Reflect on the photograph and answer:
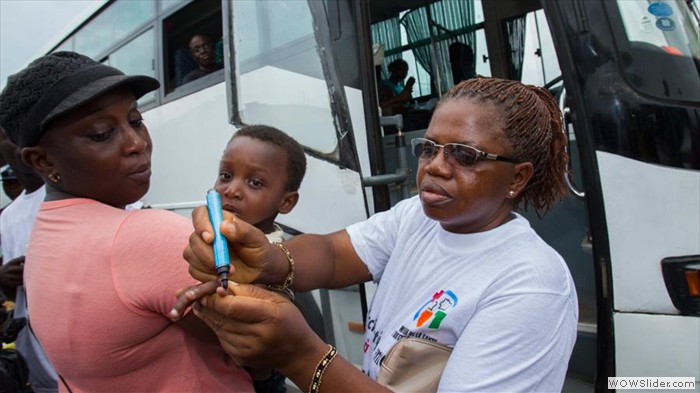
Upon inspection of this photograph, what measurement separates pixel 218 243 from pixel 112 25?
3.81m

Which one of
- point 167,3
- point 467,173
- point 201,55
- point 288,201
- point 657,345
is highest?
point 167,3

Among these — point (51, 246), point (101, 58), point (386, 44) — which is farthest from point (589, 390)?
point (101, 58)

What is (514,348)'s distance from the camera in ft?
3.26

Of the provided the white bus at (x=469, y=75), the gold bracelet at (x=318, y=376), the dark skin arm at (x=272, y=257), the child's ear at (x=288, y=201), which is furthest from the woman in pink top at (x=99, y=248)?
the white bus at (x=469, y=75)

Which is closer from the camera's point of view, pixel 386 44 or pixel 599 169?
pixel 599 169

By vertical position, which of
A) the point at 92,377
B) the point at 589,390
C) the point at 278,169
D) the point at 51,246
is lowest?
the point at 589,390

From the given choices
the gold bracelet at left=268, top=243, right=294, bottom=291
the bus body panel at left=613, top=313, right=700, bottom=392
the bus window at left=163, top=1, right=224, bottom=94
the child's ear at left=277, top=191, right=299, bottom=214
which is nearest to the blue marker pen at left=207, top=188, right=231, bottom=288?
the gold bracelet at left=268, top=243, right=294, bottom=291

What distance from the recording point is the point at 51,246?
3.52ft

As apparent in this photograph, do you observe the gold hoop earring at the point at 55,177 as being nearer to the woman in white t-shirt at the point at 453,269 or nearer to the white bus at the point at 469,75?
the woman in white t-shirt at the point at 453,269

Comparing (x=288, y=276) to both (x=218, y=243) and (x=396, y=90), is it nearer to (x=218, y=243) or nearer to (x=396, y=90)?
(x=218, y=243)

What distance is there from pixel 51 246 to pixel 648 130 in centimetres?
181

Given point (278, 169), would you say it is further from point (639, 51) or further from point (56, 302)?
point (639, 51)

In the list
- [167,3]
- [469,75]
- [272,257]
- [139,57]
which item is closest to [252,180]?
[272,257]

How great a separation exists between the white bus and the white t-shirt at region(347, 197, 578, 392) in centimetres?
81
